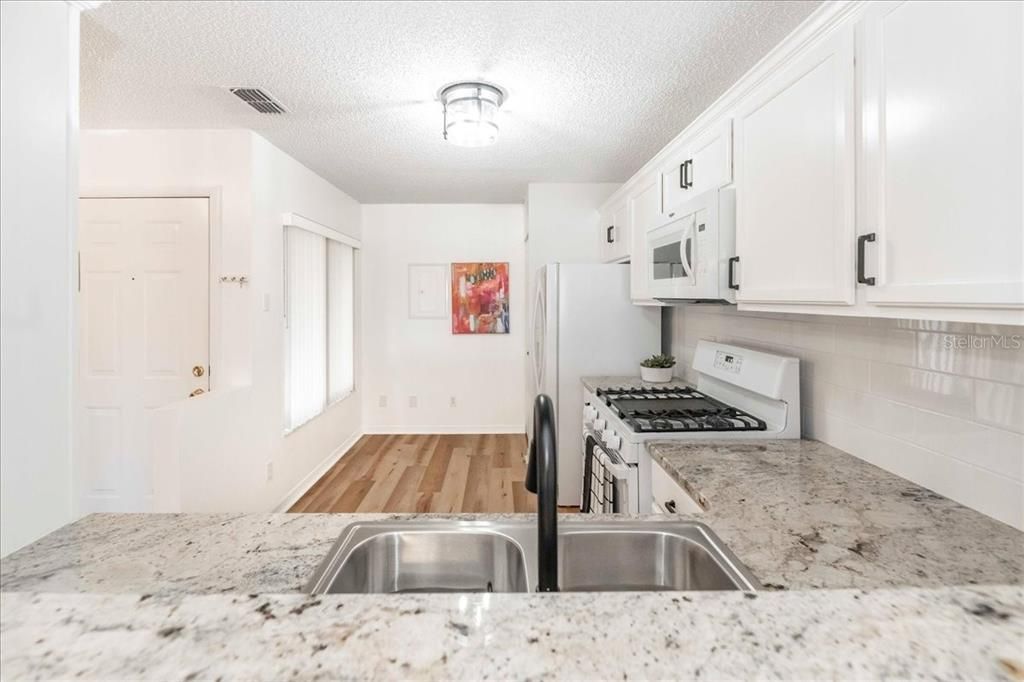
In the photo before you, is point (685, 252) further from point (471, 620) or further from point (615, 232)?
point (471, 620)

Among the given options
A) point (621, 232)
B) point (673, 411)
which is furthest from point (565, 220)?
point (673, 411)

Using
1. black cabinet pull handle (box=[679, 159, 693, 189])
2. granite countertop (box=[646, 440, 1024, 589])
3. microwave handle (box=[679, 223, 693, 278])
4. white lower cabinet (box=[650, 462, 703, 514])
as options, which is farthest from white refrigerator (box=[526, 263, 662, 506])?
granite countertop (box=[646, 440, 1024, 589])

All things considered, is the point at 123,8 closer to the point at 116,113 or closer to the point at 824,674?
the point at 116,113

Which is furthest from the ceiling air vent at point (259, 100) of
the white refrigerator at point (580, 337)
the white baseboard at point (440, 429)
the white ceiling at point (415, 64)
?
the white baseboard at point (440, 429)

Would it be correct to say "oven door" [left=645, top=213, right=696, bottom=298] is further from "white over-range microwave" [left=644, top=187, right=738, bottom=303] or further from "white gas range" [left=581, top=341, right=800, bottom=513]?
"white gas range" [left=581, top=341, right=800, bottom=513]

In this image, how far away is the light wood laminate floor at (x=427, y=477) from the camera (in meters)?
3.54

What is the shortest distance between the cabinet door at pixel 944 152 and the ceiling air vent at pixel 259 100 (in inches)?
94.0

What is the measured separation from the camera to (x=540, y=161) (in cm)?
356

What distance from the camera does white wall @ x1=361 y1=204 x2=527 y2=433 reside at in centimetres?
527

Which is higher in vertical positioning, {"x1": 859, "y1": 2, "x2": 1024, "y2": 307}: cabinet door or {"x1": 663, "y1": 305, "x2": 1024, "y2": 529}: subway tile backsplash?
{"x1": 859, "y1": 2, "x2": 1024, "y2": 307}: cabinet door

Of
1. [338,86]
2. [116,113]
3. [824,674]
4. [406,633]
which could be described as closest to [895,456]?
[824,674]

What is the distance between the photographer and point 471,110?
2354 mm

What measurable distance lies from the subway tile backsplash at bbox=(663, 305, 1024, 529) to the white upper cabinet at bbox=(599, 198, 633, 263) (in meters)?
1.47

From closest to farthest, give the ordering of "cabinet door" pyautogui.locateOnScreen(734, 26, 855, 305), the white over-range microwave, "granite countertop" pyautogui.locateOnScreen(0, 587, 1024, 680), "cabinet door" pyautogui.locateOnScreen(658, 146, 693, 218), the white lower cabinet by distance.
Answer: "granite countertop" pyautogui.locateOnScreen(0, 587, 1024, 680)
"cabinet door" pyautogui.locateOnScreen(734, 26, 855, 305)
the white lower cabinet
the white over-range microwave
"cabinet door" pyautogui.locateOnScreen(658, 146, 693, 218)
